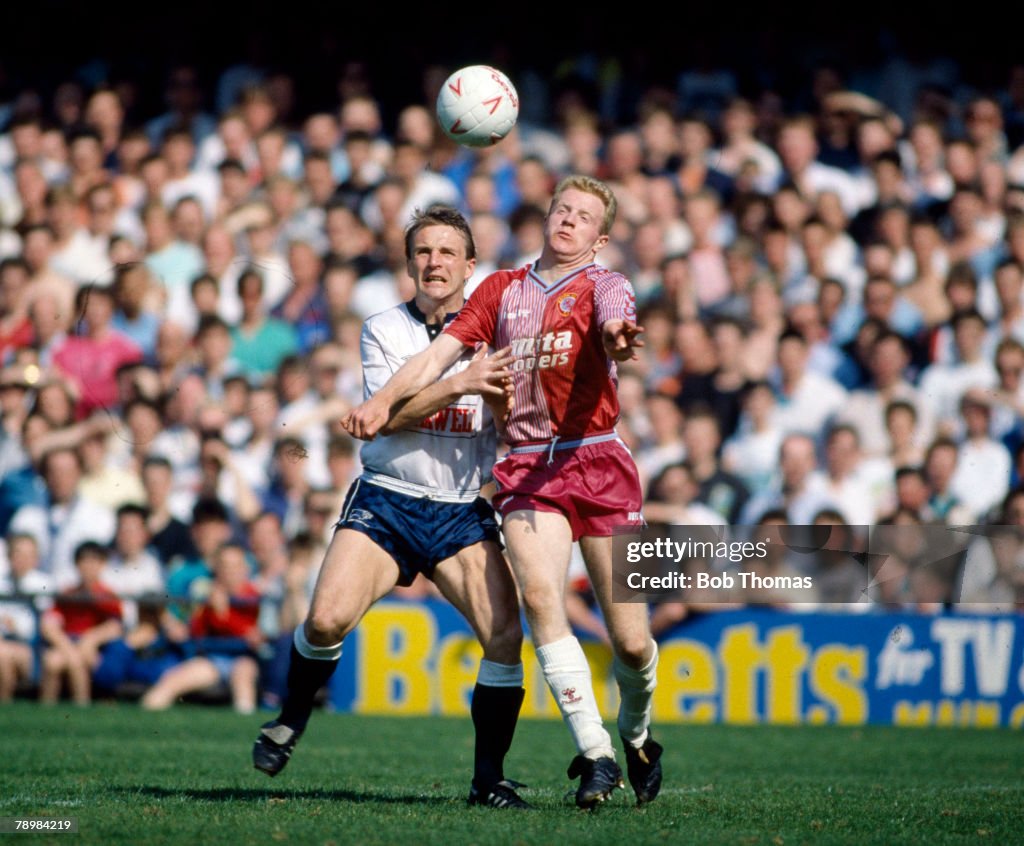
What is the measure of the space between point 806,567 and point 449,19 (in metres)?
8.70

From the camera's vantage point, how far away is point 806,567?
1132cm

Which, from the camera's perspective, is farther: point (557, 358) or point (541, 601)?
point (557, 358)

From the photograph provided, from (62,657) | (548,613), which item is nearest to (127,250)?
(62,657)

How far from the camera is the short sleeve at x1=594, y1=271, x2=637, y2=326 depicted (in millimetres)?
5793

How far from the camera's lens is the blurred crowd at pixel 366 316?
11.9 meters

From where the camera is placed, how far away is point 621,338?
561 cm

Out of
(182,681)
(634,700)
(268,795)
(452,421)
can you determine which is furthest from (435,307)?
(182,681)

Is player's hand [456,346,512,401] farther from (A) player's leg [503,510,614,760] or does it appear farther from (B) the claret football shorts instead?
(A) player's leg [503,510,614,760]

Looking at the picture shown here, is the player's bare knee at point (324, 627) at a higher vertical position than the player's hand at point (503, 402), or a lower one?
lower

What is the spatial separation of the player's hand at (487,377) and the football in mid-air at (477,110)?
5.28 ft

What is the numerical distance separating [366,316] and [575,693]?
7884 millimetres

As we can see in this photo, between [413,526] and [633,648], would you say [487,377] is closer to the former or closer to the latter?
[413,526]

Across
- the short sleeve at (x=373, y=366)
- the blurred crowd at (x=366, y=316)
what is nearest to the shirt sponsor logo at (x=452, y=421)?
the short sleeve at (x=373, y=366)

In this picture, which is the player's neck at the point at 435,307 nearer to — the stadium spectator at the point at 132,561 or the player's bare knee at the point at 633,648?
the player's bare knee at the point at 633,648
